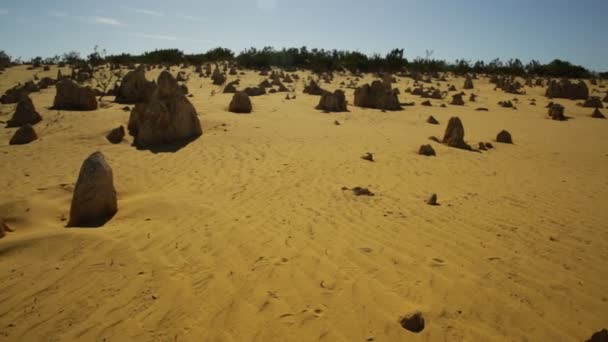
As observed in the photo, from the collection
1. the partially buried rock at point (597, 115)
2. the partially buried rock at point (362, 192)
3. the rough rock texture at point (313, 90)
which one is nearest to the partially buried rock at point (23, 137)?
the partially buried rock at point (362, 192)

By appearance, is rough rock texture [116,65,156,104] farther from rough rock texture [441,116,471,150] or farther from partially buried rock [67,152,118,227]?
rough rock texture [441,116,471,150]

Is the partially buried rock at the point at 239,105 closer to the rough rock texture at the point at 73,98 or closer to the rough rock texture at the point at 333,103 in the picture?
the rough rock texture at the point at 333,103

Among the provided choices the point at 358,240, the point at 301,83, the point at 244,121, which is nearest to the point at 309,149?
the point at 244,121

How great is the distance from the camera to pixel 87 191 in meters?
4.67

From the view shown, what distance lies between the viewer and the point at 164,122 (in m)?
9.02

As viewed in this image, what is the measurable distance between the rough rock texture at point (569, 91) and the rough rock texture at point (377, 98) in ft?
33.0

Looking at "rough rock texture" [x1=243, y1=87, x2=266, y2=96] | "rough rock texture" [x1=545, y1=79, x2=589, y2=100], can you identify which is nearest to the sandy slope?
"rough rock texture" [x1=243, y1=87, x2=266, y2=96]

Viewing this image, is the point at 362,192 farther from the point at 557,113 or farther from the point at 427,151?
the point at 557,113

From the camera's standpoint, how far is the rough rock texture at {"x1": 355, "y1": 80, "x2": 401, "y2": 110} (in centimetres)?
1570

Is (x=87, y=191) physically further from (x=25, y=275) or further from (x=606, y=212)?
(x=606, y=212)

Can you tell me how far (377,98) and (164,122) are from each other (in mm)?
9243

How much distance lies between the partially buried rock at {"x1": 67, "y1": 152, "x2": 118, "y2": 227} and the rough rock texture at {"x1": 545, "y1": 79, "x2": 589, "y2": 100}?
21824 millimetres

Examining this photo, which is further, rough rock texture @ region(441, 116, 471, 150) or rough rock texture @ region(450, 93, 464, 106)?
rough rock texture @ region(450, 93, 464, 106)

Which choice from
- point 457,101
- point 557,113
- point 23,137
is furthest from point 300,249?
point 457,101
